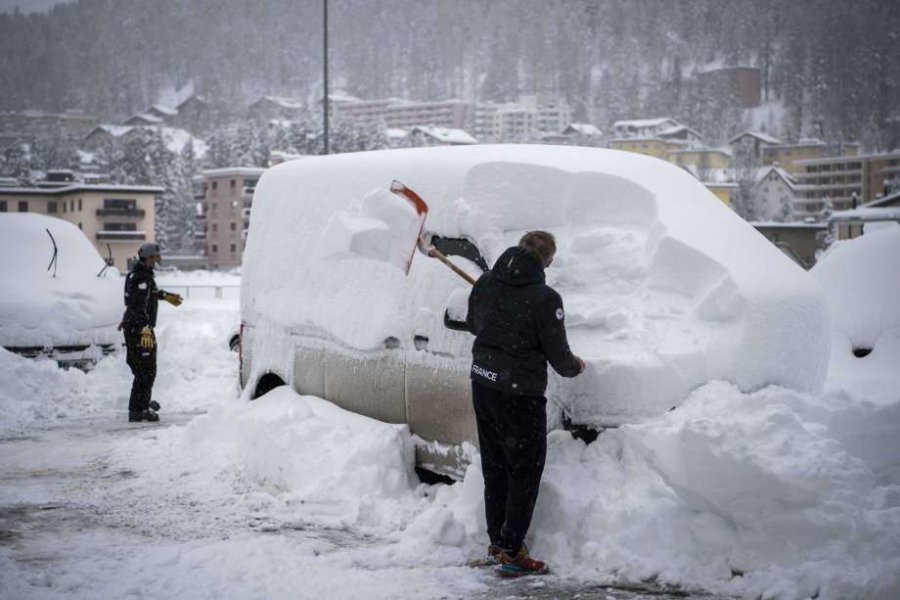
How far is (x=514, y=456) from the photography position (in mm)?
4949

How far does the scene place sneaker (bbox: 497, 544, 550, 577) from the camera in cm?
487

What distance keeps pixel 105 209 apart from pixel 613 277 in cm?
8492

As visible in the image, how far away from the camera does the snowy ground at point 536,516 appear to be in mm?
4477

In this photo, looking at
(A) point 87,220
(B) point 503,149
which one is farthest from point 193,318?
(A) point 87,220

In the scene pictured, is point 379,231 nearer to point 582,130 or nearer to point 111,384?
point 111,384

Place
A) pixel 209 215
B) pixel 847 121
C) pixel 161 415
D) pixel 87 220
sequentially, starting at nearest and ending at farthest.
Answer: pixel 161 415, pixel 87 220, pixel 209 215, pixel 847 121

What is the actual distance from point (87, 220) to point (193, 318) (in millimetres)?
71477

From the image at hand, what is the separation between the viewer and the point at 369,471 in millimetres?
6098

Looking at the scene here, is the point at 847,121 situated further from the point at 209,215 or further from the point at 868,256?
the point at 868,256

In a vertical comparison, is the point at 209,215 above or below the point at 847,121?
below

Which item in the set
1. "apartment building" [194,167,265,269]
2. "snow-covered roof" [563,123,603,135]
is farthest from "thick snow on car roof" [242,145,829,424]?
"snow-covered roof" [563,123,603,135]

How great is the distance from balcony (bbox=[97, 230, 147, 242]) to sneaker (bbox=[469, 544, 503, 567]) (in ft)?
274

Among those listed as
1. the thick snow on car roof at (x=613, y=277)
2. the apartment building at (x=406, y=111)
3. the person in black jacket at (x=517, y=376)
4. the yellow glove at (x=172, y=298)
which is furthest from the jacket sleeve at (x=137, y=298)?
the apartment building at (x=406, y=111)

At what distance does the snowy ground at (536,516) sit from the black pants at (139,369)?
2.93 metres
